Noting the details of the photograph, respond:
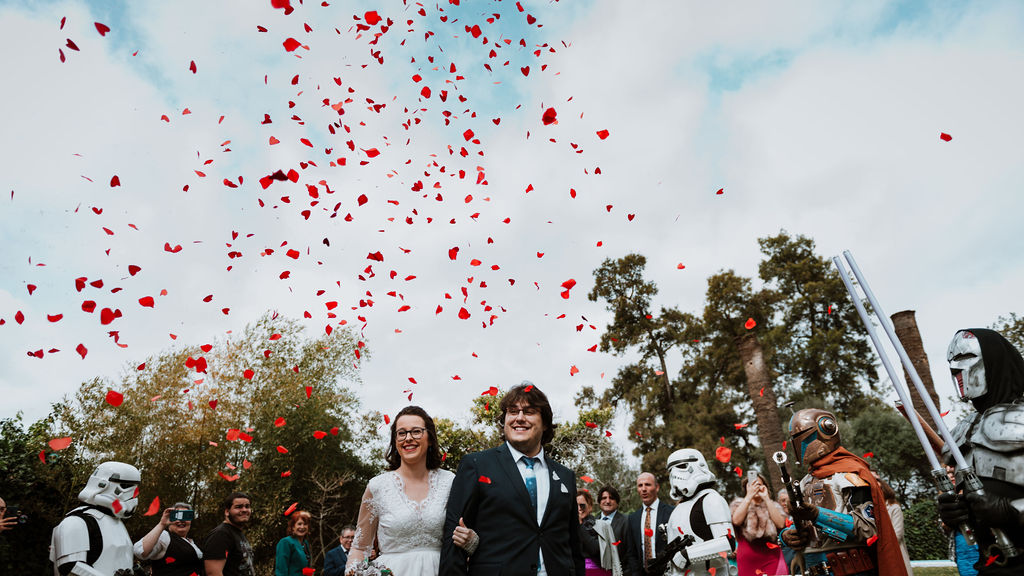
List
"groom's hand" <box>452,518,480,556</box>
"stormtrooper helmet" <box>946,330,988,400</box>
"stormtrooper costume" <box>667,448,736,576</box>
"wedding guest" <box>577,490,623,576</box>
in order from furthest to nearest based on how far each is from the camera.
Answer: "wedding guest" <box>577,490,623,576</box> → "stormtrooper costume" <box>667,448,736,576</box> → "stormtrooper helmet" <box>946,330,988,400</box> → "groom's hand" <box>452,518,480,556</box>

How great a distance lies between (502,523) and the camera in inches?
143

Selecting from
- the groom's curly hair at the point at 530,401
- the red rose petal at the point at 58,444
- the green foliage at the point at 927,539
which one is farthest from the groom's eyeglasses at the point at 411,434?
the green foliage at the point at 927,539

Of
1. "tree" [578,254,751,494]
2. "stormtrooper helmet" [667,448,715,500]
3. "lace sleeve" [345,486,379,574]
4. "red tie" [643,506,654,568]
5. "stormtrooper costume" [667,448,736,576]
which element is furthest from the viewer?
"tree" [578,254,751,494]

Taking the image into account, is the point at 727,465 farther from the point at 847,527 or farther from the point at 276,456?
the point at 847,527

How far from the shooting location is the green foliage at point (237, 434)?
21422 mm

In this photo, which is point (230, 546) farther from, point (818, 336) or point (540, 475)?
point (818, 336)

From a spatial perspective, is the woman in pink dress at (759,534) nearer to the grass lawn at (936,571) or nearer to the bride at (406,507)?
the bride at (406,507)

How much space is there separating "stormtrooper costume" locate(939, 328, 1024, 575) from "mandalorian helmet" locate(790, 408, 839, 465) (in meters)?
1.02

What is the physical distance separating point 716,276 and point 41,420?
28084 millimetres

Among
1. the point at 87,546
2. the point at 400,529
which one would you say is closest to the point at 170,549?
the point at 87,546

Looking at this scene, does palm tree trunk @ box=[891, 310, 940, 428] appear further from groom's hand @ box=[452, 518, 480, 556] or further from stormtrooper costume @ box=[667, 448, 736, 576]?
groom's hand @ box=[452, 518, 480, 556]

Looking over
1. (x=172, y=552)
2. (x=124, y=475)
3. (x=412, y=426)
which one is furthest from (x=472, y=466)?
(x=172, y=552)

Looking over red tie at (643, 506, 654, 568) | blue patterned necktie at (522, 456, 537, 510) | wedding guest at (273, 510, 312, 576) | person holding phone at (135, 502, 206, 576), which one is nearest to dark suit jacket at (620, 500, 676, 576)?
red tie at (643, 506, 654, 568)

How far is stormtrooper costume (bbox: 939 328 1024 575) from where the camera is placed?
127 inches
